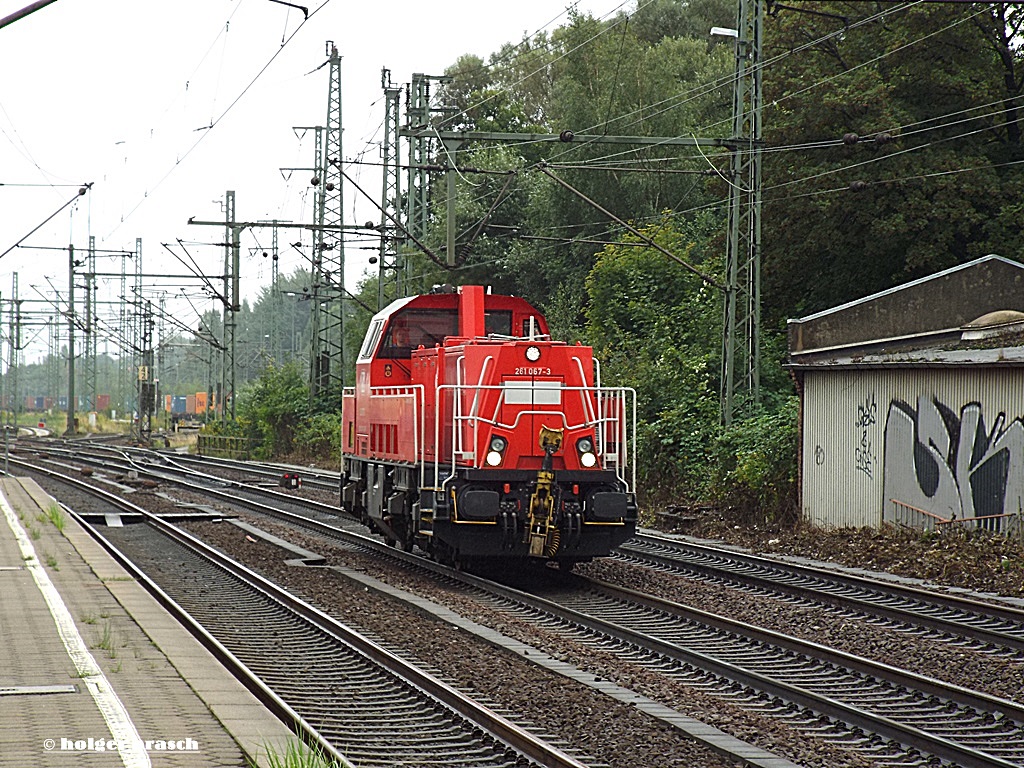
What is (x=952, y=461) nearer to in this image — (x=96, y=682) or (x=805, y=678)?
(x=805, y=678)

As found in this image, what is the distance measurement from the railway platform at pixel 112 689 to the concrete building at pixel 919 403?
1064 cm

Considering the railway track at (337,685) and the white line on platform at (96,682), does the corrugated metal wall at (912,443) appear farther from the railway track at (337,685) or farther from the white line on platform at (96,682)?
the white line on platform at (96,682)

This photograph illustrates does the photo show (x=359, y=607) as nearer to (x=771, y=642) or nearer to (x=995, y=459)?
(x=771, y=642)

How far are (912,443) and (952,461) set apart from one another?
0.94 metres

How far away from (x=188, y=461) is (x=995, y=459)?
123 feet

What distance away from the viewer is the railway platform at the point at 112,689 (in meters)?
6.75

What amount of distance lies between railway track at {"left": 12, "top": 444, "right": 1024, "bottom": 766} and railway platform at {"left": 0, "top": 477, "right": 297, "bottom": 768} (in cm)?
363

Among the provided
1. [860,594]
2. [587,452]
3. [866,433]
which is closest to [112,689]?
[587,452]

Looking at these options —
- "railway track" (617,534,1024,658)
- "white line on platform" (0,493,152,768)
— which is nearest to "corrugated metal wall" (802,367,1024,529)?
"railway track" (617,534,1024,658)

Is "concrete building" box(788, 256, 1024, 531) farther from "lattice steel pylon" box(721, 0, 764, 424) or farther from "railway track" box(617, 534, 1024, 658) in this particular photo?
"railway track" box(617, 534, 1024, 658)

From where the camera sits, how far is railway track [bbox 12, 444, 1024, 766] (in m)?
7.86

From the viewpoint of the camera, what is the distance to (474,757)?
7.52 m

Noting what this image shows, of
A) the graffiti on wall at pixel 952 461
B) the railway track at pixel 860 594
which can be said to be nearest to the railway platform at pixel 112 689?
the railway track at pixel 860 594

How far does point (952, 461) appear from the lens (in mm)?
16953
